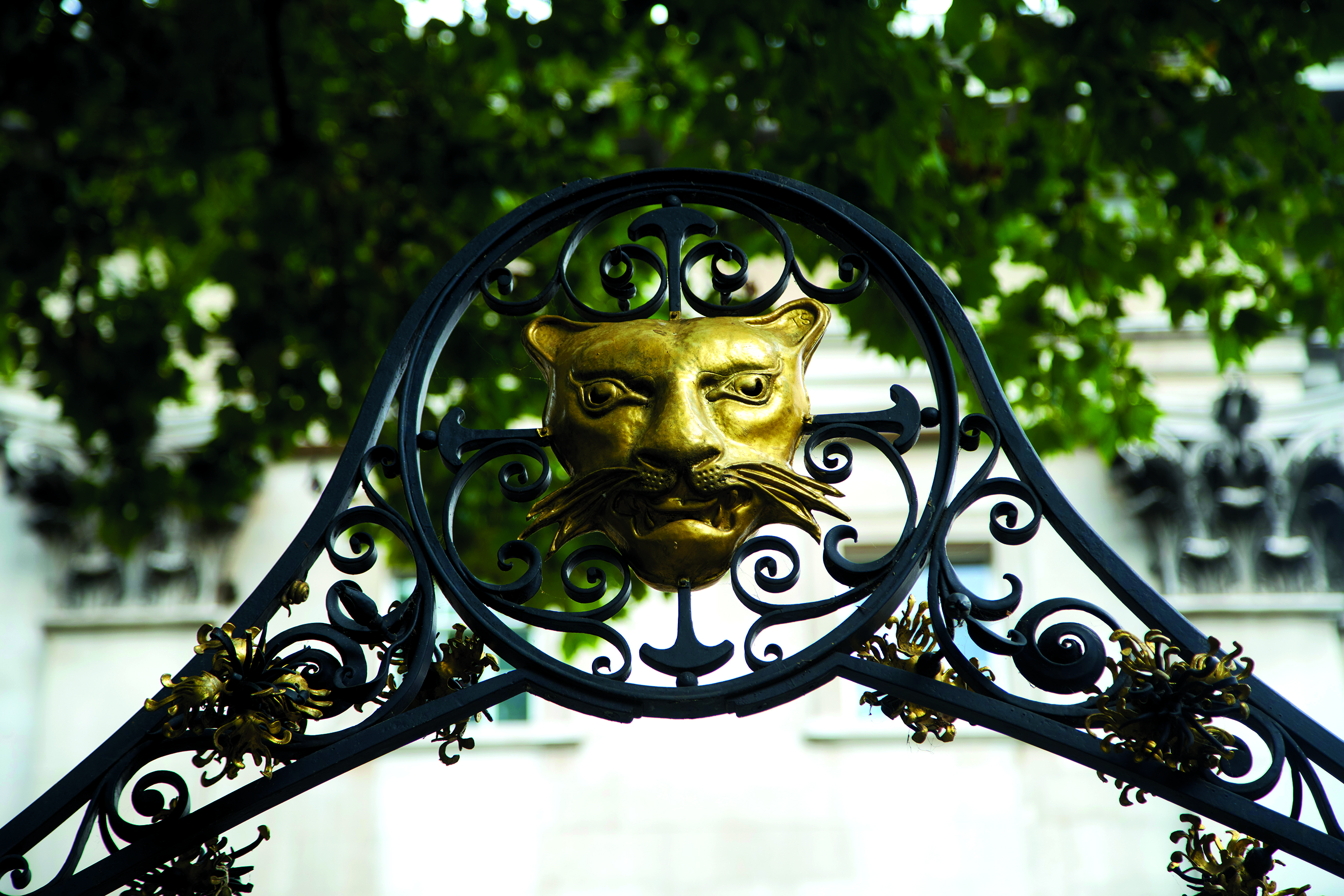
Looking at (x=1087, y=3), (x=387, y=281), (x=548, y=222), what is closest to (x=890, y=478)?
(x=387, y=281)

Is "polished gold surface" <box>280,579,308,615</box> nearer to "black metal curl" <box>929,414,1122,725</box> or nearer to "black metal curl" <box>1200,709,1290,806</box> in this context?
"black metal curl" <box>929,414,1122,725</box>

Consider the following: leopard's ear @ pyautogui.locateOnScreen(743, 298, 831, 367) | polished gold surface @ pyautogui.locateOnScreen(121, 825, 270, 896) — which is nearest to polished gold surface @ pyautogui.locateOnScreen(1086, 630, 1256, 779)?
leopard's ear @ pyautogui.locateOnScreen(743, 298, 831, 367)

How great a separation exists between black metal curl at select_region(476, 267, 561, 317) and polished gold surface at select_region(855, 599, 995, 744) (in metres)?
0.77

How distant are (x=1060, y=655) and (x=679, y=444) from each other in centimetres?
65

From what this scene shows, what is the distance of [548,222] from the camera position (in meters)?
2.41

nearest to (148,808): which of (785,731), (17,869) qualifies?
(17,869)

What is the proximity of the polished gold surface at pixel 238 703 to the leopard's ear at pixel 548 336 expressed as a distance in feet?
2.18

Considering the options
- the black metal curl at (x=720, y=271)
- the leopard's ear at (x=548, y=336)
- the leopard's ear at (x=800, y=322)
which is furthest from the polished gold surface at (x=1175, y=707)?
the leopard's ear at (x=548, y=336)

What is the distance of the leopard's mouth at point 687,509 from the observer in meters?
2.10

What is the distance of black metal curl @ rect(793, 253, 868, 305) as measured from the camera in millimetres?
2229

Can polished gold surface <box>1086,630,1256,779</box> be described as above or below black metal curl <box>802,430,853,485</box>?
below

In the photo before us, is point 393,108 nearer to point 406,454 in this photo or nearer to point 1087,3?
point 1087,3

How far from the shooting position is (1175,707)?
1923 mm

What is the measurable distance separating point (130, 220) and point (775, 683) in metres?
4.93
